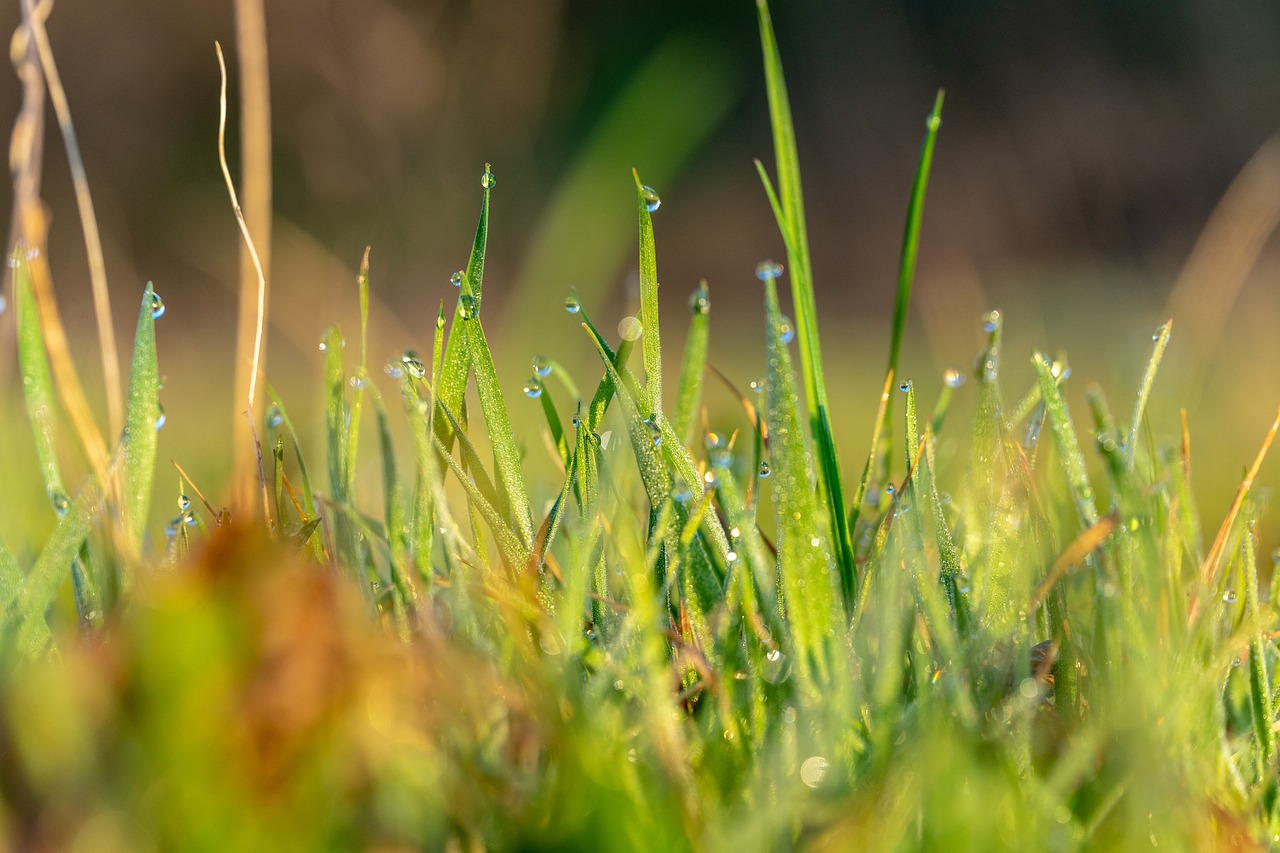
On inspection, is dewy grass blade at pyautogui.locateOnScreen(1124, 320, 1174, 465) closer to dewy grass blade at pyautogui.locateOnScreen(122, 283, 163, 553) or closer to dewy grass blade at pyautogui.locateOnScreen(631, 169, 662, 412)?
dewy grass blade at pyautogui.locateOnScreen(631, 169, 662, 412)

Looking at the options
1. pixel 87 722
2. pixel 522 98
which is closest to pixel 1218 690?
pixel 87 722

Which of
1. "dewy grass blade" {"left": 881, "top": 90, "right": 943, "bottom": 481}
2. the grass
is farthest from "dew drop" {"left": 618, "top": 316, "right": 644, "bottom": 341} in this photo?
"dewy grass blade" {"left": 881, "top": 90, "right": 943, "bottom": 481}

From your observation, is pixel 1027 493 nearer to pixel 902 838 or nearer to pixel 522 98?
pixel 902 838

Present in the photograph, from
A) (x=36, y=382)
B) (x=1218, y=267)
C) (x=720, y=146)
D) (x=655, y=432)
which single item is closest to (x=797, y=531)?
(x=655, y=432)

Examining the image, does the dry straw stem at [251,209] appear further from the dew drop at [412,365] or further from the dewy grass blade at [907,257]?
the dewy grass blade at [907,257]

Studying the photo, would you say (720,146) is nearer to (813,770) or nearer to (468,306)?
(468,306)

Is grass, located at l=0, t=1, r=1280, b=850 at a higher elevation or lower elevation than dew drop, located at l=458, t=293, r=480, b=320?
lower

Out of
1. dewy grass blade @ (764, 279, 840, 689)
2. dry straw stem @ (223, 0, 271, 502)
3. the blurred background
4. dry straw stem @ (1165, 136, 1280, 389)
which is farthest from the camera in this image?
the blurred background
